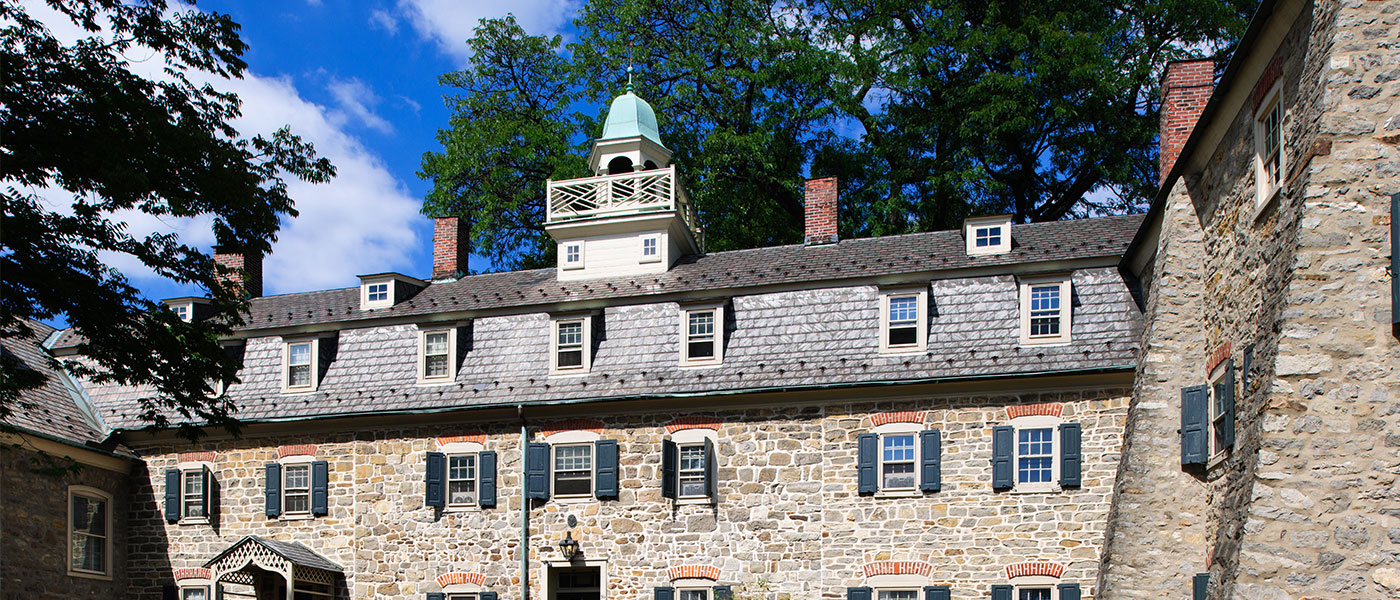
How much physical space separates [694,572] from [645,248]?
660cm

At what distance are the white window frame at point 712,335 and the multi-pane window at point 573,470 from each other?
2.24 m

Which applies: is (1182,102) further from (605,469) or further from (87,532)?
(87,532)

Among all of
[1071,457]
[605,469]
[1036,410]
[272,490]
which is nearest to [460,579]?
[605,469]

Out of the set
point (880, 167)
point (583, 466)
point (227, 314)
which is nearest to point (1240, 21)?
point (880, 167)

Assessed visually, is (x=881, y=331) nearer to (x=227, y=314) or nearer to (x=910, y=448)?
(x=910, y=448)

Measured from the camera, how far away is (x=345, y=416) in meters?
22.7

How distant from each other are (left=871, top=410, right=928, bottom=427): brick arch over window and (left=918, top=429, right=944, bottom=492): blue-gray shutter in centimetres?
30

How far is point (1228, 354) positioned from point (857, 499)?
8110 mm

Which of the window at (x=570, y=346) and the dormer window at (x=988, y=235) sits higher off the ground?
the dormer window at (x=988, y=235)

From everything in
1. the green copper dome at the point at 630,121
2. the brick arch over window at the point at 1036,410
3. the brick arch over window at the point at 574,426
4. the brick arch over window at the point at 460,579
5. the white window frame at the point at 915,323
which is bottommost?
the brick arch over window at the point at 460,579

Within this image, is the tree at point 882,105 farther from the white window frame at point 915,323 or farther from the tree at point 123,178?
the tree at point 123,178

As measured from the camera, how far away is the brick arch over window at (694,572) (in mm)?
20562

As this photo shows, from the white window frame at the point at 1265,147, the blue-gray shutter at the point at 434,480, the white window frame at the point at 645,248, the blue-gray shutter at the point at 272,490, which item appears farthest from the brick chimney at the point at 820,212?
the white window frame at the point at 1265,147

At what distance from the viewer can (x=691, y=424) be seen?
21281 millimetres
